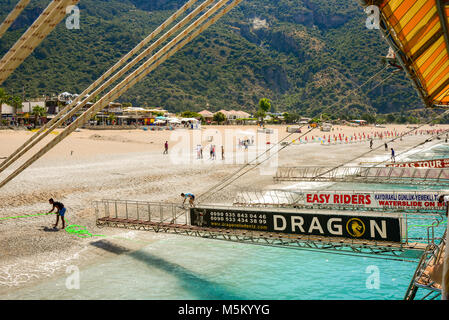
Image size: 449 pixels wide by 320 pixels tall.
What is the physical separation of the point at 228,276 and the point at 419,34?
10.1m

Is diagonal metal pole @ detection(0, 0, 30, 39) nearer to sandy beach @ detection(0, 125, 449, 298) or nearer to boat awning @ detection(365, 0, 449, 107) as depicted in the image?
boat awning @ detection(365, 0, 449, 107)

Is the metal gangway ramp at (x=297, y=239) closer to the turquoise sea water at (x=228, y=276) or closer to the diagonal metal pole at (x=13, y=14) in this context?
the turquoise sea water at (x=228, y=276)

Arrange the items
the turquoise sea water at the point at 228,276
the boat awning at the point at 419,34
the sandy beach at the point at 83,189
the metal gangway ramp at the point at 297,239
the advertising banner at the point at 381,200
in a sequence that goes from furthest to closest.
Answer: the advertising banner at the point at 381,200, the sandy beach at the point at 83,189, the turquoise sea water at the point at 228,276, the metal gangway ramp at the point at 297,239, the boat awning at the point at 419,34

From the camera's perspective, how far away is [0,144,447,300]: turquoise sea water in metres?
11.8

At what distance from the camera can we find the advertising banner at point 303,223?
34.8 feet

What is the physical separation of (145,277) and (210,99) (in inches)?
6832

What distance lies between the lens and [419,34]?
36.1ft

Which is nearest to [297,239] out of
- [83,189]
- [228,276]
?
[228,276]

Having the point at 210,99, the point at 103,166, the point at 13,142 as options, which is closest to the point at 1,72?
the point at 103,166

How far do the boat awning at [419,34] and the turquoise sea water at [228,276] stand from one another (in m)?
5.45

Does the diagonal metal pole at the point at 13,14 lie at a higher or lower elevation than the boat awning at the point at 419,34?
lower

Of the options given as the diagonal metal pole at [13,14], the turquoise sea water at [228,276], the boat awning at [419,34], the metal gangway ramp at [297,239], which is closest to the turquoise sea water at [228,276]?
the turquoise sea water at [228,276]

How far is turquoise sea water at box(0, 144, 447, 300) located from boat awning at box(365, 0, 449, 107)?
5.45m
